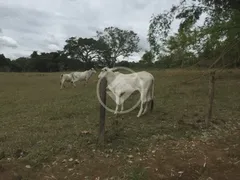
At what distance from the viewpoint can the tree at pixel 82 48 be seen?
59.4m

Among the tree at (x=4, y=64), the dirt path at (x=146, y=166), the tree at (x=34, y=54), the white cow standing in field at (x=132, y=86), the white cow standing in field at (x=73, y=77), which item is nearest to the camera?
the dirt path at (x=146, y=166)

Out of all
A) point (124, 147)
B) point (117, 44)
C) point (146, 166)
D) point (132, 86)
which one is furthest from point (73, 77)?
point (117, 44)

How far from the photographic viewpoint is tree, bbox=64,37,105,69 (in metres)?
59.4

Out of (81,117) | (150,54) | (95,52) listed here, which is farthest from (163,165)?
(95,52)

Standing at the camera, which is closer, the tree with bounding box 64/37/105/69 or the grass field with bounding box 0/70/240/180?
the grass field with bounding box 0/70/240/180

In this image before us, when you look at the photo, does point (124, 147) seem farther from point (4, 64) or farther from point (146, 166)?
point (4, 64)

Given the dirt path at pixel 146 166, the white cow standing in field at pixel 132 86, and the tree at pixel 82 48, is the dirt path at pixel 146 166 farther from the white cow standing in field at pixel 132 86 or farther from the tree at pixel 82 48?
the tree at pixel 82 48

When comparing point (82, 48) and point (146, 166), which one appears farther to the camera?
point (82, 48)

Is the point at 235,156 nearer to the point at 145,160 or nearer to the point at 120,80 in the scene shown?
the point at 145,160

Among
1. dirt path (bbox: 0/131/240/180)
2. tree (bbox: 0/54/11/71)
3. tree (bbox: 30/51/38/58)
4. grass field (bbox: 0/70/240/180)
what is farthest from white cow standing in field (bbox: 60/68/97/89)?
tree (bbox: 30/51/38/58)

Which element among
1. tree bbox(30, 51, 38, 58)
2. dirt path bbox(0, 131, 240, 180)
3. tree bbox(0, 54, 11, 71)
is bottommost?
dirt path bbox(0, 131, 240, 180)

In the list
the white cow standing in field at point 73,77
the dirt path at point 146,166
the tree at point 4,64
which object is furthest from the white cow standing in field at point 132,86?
the tree at point 4,64

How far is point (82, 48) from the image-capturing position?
60.2 metres

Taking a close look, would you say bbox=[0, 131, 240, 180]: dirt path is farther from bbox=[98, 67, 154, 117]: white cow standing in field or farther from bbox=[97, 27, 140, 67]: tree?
bbox=[97, 27, 140, 67]: tree
